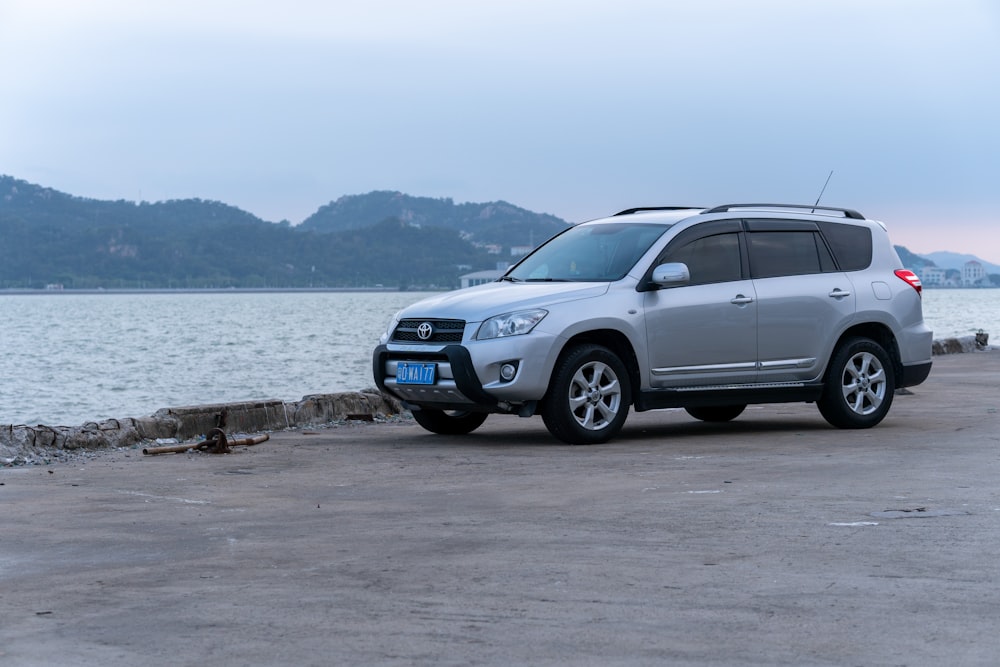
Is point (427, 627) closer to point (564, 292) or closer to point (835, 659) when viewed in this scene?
point (835, 659)

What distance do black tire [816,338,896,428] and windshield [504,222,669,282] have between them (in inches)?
78.5

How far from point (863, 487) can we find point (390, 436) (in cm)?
490

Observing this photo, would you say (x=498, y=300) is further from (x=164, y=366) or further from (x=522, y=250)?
(x=522, y=250)

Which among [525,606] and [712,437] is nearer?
[525,606]

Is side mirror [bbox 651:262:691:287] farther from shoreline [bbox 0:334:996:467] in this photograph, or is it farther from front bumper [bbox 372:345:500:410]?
shoreline [bbox 0:334:996:467]

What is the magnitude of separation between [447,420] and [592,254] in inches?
73.1

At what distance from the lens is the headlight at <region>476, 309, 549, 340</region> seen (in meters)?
10.9

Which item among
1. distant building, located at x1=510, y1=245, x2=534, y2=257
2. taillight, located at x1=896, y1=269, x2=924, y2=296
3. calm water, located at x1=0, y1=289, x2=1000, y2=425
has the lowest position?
calm water, located at x1=0, y1=289, x2=1000, y2=425

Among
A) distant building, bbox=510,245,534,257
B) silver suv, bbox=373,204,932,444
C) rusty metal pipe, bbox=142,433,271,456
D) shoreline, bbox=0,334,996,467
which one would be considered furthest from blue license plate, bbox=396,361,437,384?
distant building, bbox=510,245,534,257

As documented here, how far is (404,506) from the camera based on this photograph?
26.0 ft

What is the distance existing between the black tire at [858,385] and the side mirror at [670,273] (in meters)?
1.84

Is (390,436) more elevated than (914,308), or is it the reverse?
(914,308)

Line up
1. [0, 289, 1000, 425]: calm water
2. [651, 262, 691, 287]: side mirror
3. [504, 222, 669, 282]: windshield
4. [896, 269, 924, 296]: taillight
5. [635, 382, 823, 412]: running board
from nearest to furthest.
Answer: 1. [651, 262, 691, 287]: side mirror
2. [635, 382, 823, 412]: running board
3. [504, 222, 669, 282]: windshield
4. [896, 269, 924, 296]: taillight
5. [0, 289, 1000, 425]: calm water

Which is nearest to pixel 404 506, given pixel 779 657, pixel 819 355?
pixel 779 657
